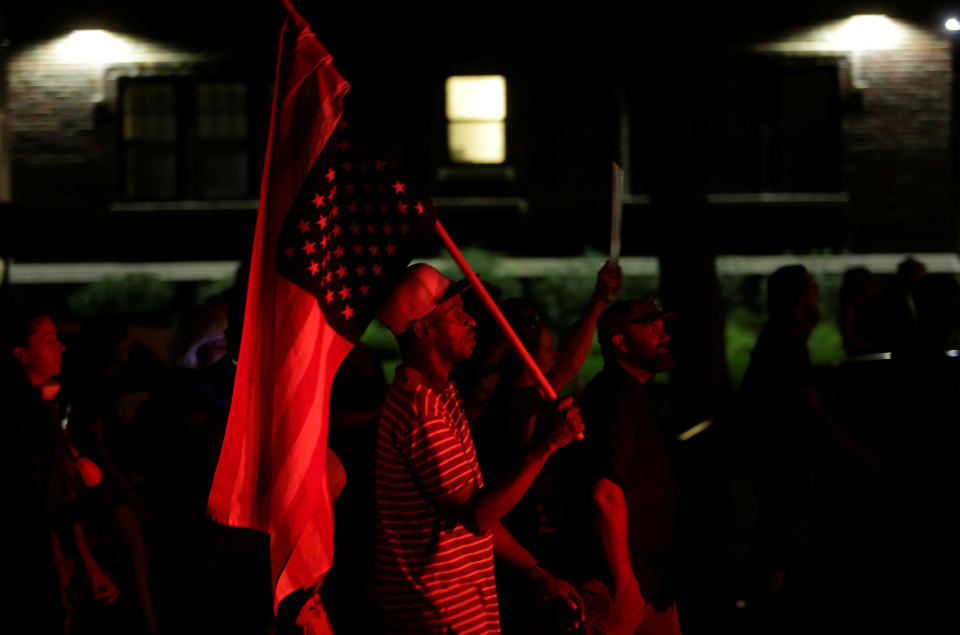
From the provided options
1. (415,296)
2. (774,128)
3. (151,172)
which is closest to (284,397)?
→ (415,296)

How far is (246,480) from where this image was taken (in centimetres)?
385

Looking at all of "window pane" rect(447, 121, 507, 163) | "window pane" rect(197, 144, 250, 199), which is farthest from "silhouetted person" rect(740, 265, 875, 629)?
"window pane" rect(197, 144, 250, 199)

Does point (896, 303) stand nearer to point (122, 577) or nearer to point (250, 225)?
point (122, 577)

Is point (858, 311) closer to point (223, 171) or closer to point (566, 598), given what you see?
point (566, 598)

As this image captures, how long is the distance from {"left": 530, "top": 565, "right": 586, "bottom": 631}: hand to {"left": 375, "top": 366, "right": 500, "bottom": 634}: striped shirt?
0.30 metres

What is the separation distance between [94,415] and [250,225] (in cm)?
1105

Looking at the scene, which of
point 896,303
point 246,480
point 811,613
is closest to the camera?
point 246,480

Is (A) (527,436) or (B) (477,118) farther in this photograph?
(B) (477,118)

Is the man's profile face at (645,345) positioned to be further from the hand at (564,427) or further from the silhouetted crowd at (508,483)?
the hand at (564,427)

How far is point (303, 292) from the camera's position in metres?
3.86

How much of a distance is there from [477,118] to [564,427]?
1514 centimetres

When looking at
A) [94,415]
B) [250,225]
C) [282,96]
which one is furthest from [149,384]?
[250,225]

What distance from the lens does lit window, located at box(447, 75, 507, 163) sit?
18.2 meters

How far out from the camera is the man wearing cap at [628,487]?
4352mm
